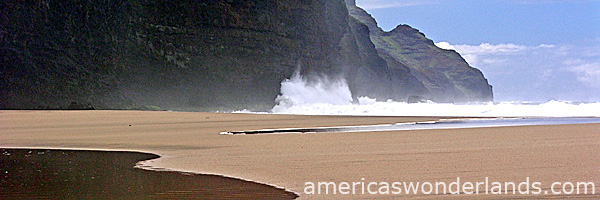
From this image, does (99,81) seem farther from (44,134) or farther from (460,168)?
(460,168)

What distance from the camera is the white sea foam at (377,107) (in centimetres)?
2705

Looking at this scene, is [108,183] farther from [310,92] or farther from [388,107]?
[310,92]

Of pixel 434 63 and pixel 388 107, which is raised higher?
pixel 434 63

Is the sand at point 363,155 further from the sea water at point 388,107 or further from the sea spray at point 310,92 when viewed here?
the sea spray at point 310,92

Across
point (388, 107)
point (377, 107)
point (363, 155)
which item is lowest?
point (363, 155)

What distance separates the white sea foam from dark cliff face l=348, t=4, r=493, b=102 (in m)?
59.8

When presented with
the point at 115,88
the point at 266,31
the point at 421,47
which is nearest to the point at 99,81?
the point at 115,88

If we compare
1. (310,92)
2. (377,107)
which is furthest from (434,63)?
(377,107)

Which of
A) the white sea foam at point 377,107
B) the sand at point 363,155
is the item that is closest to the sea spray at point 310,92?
the white sea foam at point 377,107

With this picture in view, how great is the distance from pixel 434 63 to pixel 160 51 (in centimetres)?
10939

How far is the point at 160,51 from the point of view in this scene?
3956 centimetres

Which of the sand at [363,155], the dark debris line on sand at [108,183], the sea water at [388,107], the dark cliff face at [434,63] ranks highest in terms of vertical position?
the dark cliff face at [434,63]

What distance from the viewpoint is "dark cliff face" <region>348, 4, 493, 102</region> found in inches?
4737

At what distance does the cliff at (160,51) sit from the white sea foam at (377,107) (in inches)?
48.4
